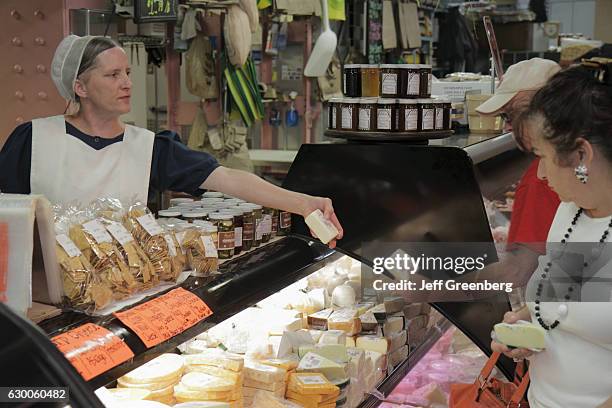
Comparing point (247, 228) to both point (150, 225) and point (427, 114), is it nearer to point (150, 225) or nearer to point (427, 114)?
point (150, 225)

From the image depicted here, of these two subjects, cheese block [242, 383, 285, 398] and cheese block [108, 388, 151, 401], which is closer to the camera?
cheese block [108, 388, 151, 401]

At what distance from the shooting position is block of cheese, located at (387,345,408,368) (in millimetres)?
2826

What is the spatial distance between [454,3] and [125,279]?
1027 centimetres

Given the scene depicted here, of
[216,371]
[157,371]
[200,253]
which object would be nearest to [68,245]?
[200,253]

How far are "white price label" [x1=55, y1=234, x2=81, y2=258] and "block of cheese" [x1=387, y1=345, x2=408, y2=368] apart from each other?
1.41 m

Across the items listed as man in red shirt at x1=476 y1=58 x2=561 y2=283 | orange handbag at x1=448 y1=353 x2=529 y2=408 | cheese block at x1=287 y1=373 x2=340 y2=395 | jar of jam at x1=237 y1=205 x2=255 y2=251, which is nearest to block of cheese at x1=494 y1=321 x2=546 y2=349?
orange handbag at x1=448 y1=353 x2=529 y2=408

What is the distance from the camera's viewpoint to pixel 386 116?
105 inches

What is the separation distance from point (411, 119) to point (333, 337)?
82 cm

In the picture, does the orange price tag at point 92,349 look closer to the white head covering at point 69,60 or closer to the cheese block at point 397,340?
the white head covering at point 69,60

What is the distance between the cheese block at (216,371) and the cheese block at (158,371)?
4 centimetres

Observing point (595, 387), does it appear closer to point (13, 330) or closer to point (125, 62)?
point (13, 330)

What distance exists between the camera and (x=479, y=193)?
2.49m

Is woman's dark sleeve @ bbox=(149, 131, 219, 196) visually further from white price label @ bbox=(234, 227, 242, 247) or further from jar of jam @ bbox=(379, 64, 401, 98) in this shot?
jar of jam @ bbox=(379, 64, 401, 98)

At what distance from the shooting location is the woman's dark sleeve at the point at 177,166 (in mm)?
2551
